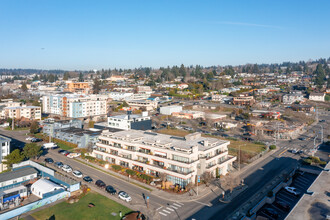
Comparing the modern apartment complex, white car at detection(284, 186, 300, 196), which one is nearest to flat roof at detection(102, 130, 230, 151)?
white car at detection(284, 186, 300, 196)

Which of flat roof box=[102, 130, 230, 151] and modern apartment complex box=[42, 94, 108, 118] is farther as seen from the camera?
modern apartment complex box=[42, 94, 108, 118]

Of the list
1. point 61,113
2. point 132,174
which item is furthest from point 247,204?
point 61,113

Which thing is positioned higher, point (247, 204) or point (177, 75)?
point (177, 75)

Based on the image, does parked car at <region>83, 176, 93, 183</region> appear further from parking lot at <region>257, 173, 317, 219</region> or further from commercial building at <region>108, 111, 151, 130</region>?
commercial building at <region>108, 111, 151, 130</region>

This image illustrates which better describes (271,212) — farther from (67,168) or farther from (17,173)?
(17,173)

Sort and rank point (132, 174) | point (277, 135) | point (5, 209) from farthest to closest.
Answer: point (277, 135), point (132, 174), point (5, 209)

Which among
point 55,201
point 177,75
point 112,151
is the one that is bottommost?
point 55,201

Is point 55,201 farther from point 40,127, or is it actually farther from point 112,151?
point 40,127
